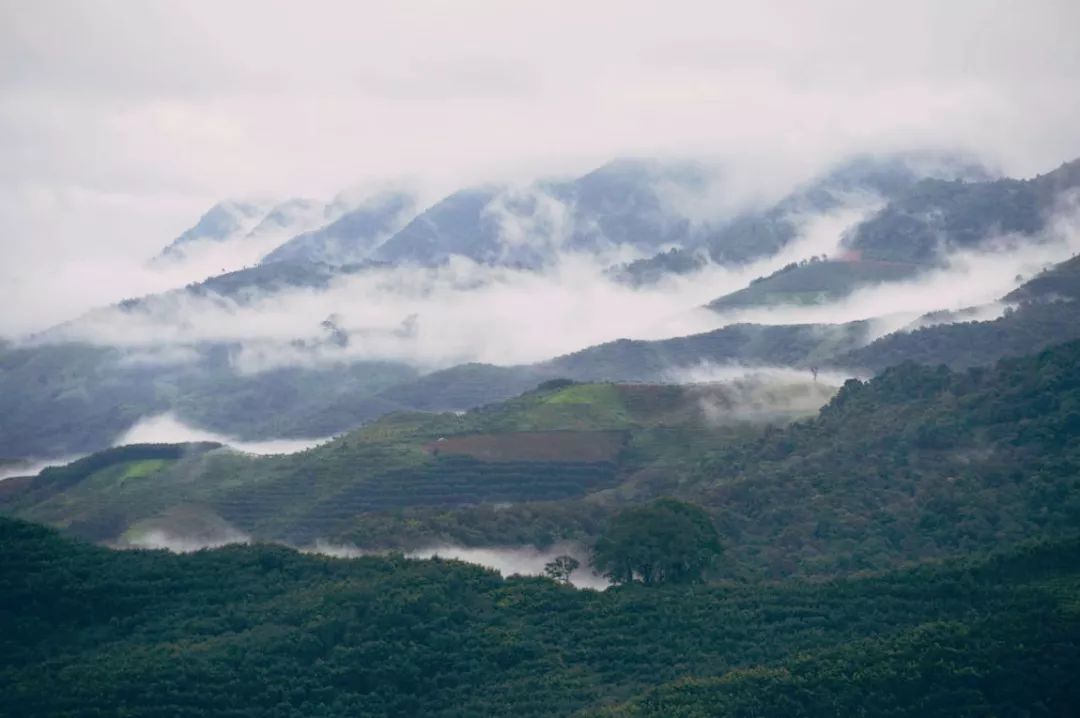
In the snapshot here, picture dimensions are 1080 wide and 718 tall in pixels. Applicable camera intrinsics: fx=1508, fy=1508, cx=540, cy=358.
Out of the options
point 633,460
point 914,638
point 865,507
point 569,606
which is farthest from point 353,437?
point 914,638

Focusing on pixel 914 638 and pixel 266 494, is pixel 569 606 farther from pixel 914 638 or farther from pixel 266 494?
pixel 266 494

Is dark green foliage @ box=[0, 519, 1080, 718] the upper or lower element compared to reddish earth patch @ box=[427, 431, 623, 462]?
lower

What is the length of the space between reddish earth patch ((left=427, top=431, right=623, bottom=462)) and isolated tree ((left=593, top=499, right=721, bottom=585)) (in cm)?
3662

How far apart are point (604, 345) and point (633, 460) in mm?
77679

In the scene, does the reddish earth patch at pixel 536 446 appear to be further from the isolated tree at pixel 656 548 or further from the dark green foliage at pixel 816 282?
the dark green foliage at pixel 816 282

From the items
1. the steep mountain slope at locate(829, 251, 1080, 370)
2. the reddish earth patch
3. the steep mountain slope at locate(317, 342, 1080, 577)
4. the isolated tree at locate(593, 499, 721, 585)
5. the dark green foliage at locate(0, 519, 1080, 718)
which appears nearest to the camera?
the dark green foliage at locate(0, 519, 1080, 718)

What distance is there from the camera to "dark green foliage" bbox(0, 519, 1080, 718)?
48906mm

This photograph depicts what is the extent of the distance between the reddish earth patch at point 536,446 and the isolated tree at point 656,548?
1442 inches

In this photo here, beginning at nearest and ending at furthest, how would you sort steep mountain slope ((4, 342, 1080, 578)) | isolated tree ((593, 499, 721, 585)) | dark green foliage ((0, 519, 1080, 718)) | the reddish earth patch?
dark green foliage ((0, 519, 1080, 718)) → isolated tree ((593, 499, 721, 585)) → steep mountain slope ((4, 342, 1080, 578)) → the reddish earth patch

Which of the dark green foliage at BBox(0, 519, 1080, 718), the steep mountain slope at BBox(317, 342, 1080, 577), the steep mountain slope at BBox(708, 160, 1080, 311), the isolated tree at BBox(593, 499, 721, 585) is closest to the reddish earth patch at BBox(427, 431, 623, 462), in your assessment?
the steep mountain slope at BBox(317, 342, 1080, 577)

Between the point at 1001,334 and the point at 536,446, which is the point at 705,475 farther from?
the point at 1001,334

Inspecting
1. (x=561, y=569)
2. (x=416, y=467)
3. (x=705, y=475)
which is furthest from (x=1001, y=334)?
(x=561, y=569)

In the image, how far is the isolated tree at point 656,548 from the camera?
215 feet

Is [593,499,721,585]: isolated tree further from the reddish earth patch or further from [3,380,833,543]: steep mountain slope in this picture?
the reddish earth patch
